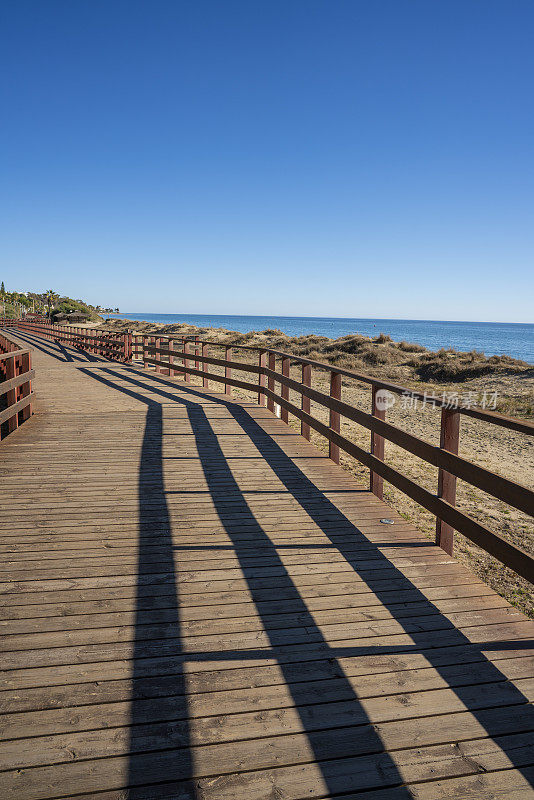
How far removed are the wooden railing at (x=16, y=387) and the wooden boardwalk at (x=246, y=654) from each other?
277 centimetres

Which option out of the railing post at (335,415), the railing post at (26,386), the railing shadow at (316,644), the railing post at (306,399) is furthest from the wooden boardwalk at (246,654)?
the railing post at (26,386)

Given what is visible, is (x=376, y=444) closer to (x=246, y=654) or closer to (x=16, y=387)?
(x=246, y=654)

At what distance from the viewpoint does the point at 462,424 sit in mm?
14281

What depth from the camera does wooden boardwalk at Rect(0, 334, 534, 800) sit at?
6.85 feet

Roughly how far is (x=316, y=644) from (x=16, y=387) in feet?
22.7

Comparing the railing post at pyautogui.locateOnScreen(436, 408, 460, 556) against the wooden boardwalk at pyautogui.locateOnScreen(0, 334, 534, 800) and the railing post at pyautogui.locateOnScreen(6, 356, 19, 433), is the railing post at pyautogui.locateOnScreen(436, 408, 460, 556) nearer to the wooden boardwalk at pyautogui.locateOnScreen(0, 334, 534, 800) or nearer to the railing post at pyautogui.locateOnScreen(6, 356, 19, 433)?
the wooden boardwalk at pyautogui.locateOnScreen(0, 334, 534, 800)

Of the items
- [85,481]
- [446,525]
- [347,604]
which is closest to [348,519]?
[446,525]

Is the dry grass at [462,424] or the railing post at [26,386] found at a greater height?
the railing post at [26,386]

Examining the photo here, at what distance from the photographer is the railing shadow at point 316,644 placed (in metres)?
2.16

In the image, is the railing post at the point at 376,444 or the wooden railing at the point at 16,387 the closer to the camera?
the railing post at the point at 376,444

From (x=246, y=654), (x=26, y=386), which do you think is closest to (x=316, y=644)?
(x=246, y=654)

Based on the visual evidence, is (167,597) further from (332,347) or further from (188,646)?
(332,347)

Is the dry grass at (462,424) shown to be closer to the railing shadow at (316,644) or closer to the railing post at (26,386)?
the railing shadow at (316,644)

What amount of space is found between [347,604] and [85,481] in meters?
3.48
